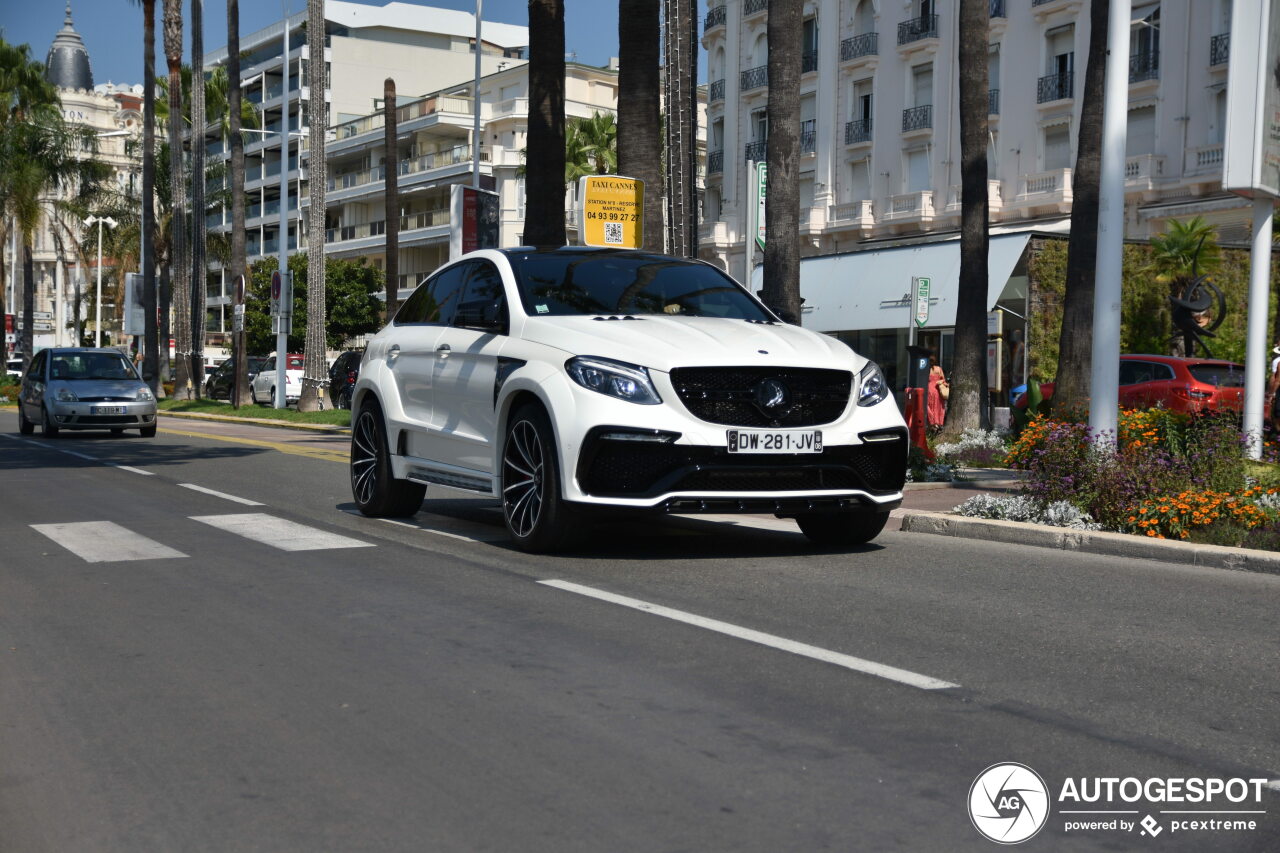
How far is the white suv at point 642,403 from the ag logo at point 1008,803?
389 centimetres

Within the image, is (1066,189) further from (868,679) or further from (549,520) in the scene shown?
(868,679)

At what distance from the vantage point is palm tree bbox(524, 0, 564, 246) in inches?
715

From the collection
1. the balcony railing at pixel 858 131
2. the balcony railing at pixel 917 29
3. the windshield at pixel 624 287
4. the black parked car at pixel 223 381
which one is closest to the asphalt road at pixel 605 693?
the windshield at pixel 624 287

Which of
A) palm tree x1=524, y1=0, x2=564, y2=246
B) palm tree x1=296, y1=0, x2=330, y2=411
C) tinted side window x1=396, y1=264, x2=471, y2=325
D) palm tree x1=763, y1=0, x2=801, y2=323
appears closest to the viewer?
tinted side window x1=396, y1=264, x2=471, y2=325

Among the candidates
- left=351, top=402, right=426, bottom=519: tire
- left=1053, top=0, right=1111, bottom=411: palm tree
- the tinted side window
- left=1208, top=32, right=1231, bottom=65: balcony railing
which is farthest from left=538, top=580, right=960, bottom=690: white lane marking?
left=1208, top=32, right=1231, bottom=65: balcony railing

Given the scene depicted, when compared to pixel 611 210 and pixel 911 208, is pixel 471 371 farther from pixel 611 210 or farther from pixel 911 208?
pixel 911 208

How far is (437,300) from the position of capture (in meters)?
10.4

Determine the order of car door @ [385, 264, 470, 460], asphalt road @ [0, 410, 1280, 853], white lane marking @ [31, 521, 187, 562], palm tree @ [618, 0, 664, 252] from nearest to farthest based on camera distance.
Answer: asphalt road @ [0, 410, 1280, 853] < white lane marking @ [31, 521, 187, 562] < car door @ [385, 264, 470, 460] < palm tree @ [618, 0, 664, 252]

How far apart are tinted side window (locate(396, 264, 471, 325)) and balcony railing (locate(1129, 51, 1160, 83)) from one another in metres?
32.0

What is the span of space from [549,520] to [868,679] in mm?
3280

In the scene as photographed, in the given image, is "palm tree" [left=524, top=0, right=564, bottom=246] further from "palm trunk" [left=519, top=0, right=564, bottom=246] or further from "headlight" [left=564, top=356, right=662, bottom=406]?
"headlight" [left=564, top=356, right=662, bottom=406]

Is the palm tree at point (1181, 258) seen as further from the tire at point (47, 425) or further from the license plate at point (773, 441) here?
the license plate at point (773, 441)

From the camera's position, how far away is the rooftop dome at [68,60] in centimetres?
14188

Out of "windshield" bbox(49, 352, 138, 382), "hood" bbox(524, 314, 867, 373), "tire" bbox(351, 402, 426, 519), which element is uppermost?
"hood" bbox(524, 314, 867, 373)
